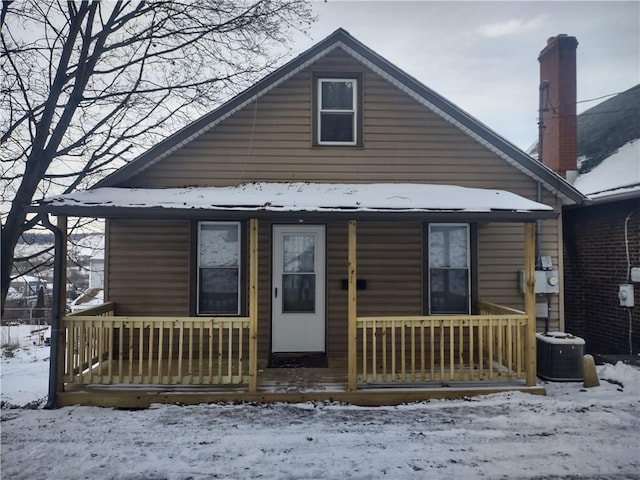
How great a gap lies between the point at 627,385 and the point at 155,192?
749cm

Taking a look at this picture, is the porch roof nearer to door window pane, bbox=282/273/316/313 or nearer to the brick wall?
door window pane, bbox=282/273/316/313

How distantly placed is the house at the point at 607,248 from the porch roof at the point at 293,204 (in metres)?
2.79

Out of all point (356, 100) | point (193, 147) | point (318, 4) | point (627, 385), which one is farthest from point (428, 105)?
point (627, 385)

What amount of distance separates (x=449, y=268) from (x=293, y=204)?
328 cm

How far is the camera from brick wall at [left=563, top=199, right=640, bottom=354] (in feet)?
26.2

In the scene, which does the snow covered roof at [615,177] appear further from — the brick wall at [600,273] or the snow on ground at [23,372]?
the snow on ground at [23,372]

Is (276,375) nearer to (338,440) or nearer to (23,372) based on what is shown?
(338,440)

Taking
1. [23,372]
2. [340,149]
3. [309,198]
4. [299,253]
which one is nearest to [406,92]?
[340,149]

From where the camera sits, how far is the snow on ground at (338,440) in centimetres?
378

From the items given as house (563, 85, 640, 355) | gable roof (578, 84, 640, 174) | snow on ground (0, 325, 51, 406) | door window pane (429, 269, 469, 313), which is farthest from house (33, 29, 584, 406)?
gable roof (578, 84, 640, 174)

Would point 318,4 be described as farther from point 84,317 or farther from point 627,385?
point 627,385

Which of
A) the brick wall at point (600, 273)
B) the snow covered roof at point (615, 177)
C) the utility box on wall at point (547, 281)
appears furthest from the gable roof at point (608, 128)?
the utility box on wall at point (547, 281)

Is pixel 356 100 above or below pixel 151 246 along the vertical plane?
above

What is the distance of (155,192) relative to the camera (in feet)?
20.3
